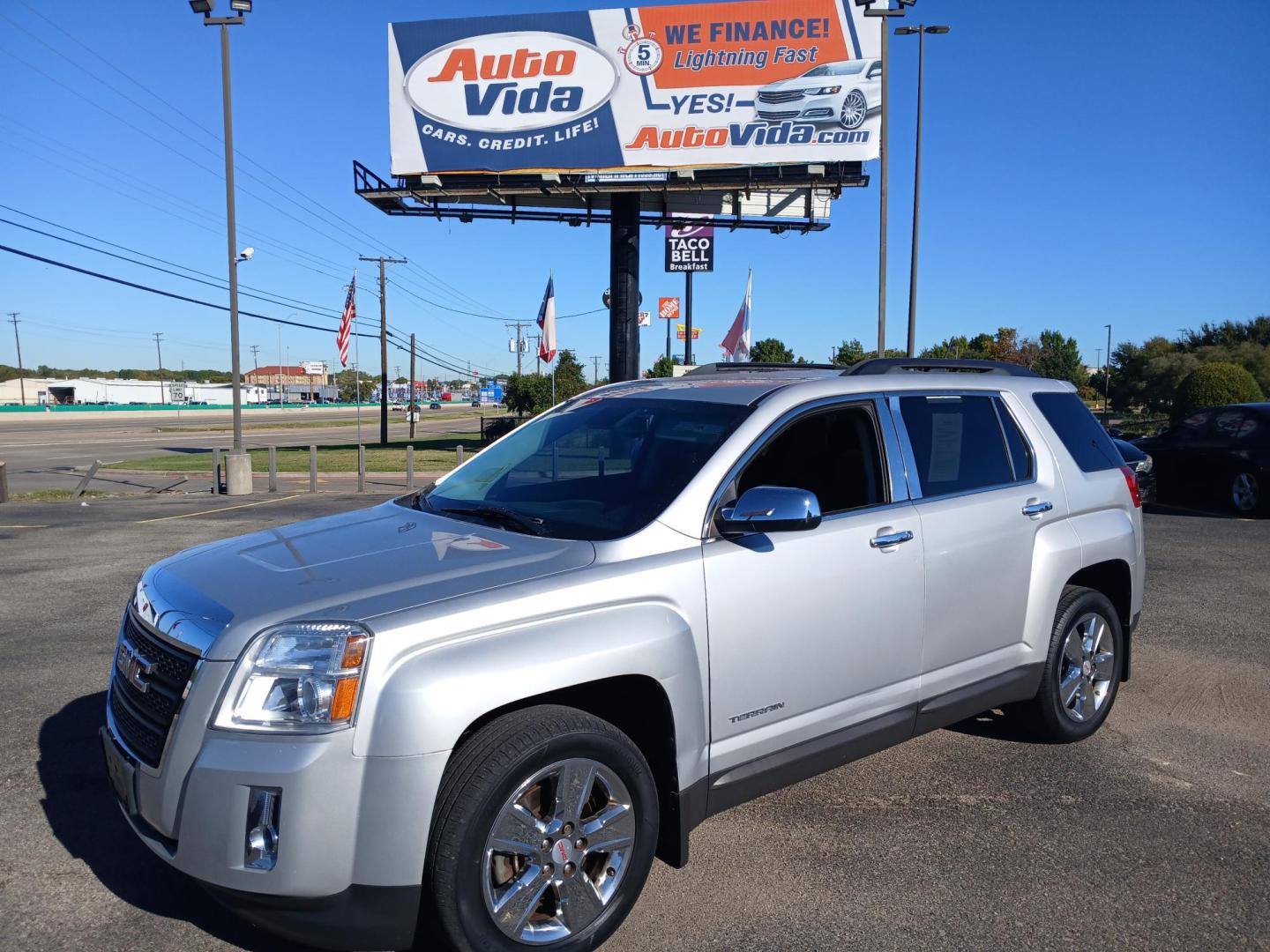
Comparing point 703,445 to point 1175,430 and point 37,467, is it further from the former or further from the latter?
point 37,467

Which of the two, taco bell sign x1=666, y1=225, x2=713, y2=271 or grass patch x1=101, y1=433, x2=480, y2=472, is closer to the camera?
grass patch x1=101, y1=433, x2=480, y2=472

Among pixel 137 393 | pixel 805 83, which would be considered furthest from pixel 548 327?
pixel 137 393

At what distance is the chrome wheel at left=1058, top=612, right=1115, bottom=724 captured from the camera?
4770 mm

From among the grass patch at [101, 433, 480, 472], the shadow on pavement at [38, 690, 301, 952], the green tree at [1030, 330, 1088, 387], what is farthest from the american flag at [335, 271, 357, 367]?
the green tree at [1030, 330, 1088, 387]

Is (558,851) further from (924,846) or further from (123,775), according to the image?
(924,846)

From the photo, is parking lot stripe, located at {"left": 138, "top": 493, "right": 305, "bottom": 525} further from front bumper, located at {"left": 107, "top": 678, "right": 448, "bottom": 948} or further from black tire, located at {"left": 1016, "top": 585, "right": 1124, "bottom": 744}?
black tire, located at {"left": 1016, "top": 585, "right": 1124, "bottom": 744}

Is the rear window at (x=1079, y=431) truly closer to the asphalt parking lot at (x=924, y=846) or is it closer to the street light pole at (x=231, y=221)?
the asphalt parking lot at (x=924, y=846)

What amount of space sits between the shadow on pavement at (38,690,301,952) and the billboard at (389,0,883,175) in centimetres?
2216

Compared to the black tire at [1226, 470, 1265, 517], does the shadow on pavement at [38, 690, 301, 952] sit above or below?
below

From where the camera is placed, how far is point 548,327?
91.6 feet

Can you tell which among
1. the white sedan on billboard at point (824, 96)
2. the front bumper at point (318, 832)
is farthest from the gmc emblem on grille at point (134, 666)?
the white sedan on billboard at point (824, 96)

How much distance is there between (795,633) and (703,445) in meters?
0.80

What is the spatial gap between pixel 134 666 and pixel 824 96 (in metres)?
24.2

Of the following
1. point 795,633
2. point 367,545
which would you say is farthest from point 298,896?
point 795,633
